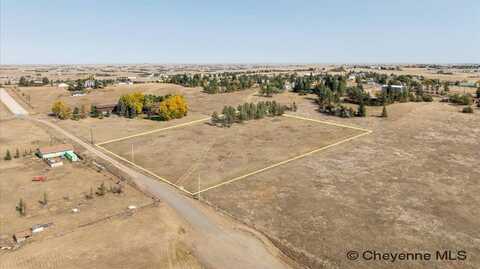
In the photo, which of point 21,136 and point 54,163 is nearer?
point 54,163

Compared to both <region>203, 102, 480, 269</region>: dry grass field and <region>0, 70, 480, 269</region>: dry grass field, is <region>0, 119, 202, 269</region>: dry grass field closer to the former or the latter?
<region>0, 70, 480, 269</region>: dry grass field

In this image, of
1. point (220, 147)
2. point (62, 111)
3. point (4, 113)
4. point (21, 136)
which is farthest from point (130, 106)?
point (4, 113)

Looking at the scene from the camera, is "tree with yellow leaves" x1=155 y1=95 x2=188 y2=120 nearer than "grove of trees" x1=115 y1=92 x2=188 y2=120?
Yes

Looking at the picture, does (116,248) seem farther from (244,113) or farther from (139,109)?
(139,109)

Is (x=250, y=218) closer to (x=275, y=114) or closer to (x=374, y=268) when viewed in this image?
(x=374, y=268)

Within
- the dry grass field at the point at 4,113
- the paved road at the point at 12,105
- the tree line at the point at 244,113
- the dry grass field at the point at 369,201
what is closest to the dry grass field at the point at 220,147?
the tree line at the point at 244,113

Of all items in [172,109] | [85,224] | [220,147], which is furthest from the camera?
[172,109]

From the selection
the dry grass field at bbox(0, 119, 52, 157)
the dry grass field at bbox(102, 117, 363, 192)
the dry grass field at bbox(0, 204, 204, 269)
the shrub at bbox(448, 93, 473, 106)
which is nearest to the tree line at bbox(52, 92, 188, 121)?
the dry grass field at bbox(0, 119, 52, 157)
